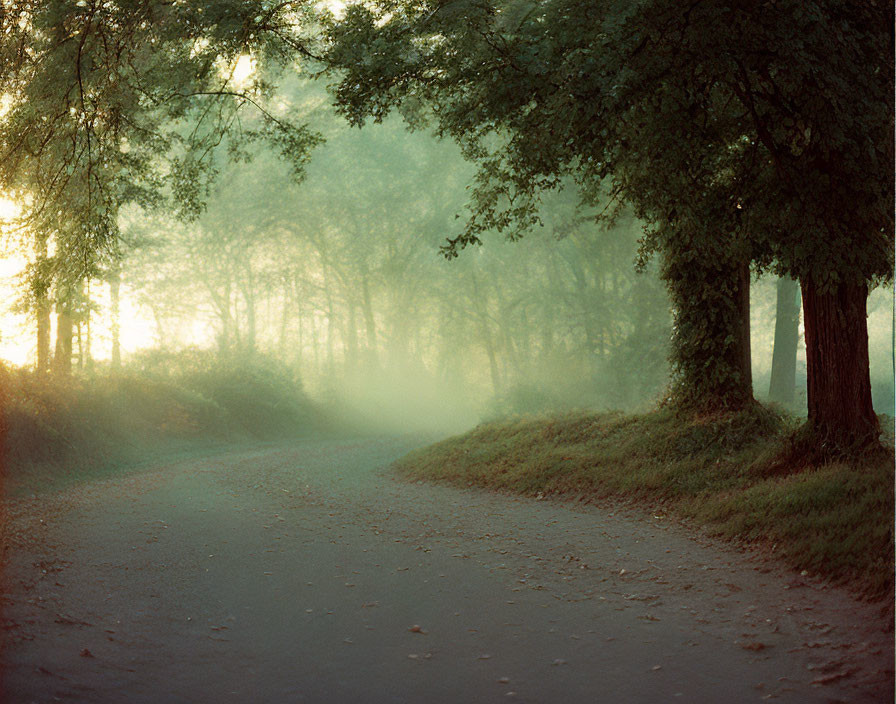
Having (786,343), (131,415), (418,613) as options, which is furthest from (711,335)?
(131,415)

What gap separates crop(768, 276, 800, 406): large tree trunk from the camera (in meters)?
22.1

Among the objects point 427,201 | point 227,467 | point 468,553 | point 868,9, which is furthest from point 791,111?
point 427,201

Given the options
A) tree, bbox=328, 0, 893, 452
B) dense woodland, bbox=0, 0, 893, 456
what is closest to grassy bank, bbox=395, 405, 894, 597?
dense woodland, bbox=0, 0, 893, 456

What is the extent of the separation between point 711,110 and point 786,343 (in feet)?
44.7

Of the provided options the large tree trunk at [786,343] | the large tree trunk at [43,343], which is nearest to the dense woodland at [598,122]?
the large tree trunk at [43,343]

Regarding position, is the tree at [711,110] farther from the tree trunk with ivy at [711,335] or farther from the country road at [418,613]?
the country road at [418,613]

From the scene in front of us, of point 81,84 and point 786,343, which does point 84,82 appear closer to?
point 81,84

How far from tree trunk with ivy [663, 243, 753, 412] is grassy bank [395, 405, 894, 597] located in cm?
51

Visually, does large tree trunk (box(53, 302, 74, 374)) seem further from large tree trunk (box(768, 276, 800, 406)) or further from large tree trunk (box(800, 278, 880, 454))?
large tree trunk (box(768, 276, 800, 406))

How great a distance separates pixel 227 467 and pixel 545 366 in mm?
17955

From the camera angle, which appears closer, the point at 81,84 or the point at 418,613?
the point at 418,613

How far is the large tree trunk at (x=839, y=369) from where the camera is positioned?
1055 cm

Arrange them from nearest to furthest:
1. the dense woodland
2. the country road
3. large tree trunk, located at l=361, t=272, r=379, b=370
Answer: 1. the country road
2. the dense woodland
3. large tree trunk, located at l=361, t=272, r=379, b=370

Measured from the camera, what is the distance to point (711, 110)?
34.6ft
